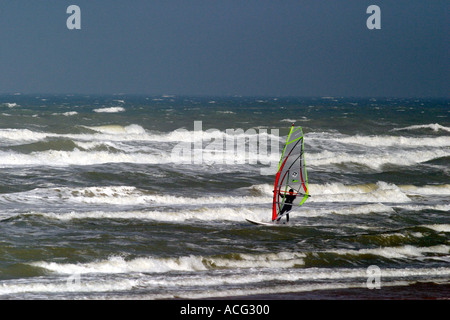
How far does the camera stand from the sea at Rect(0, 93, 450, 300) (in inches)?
418

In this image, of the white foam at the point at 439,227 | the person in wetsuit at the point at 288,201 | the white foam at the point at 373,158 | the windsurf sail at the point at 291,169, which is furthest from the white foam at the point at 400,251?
the white foam at the point at 373,158

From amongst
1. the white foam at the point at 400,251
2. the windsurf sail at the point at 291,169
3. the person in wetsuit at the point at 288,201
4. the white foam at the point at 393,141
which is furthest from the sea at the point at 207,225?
the white foam at the point at 393,141

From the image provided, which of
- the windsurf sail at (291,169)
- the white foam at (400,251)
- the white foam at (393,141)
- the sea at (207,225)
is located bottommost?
the white foam at (400,251)

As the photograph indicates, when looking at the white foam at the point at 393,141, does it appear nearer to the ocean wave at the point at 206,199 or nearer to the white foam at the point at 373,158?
the white foam at the point at 373,158

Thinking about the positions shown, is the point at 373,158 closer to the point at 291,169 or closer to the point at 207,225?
the point at 291,169

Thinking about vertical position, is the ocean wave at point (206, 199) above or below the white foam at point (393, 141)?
below

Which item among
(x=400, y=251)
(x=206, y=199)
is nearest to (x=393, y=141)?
(x=206, y=199)

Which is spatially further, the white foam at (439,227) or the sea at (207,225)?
the white foam at (439,227)

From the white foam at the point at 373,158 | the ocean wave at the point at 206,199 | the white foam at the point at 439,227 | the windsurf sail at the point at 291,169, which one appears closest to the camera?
the windsurf sail at the point at 291,169

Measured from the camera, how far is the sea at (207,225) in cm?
1062

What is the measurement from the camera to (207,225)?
15828 mm

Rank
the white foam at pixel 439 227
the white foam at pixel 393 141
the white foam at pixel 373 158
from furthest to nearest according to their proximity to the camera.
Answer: the white foam at pixel 393 141 < the white foam at pixel 373 158 < the white foam at pixel 439 227

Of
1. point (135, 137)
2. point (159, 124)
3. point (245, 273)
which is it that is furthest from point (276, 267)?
point (159, 124)
